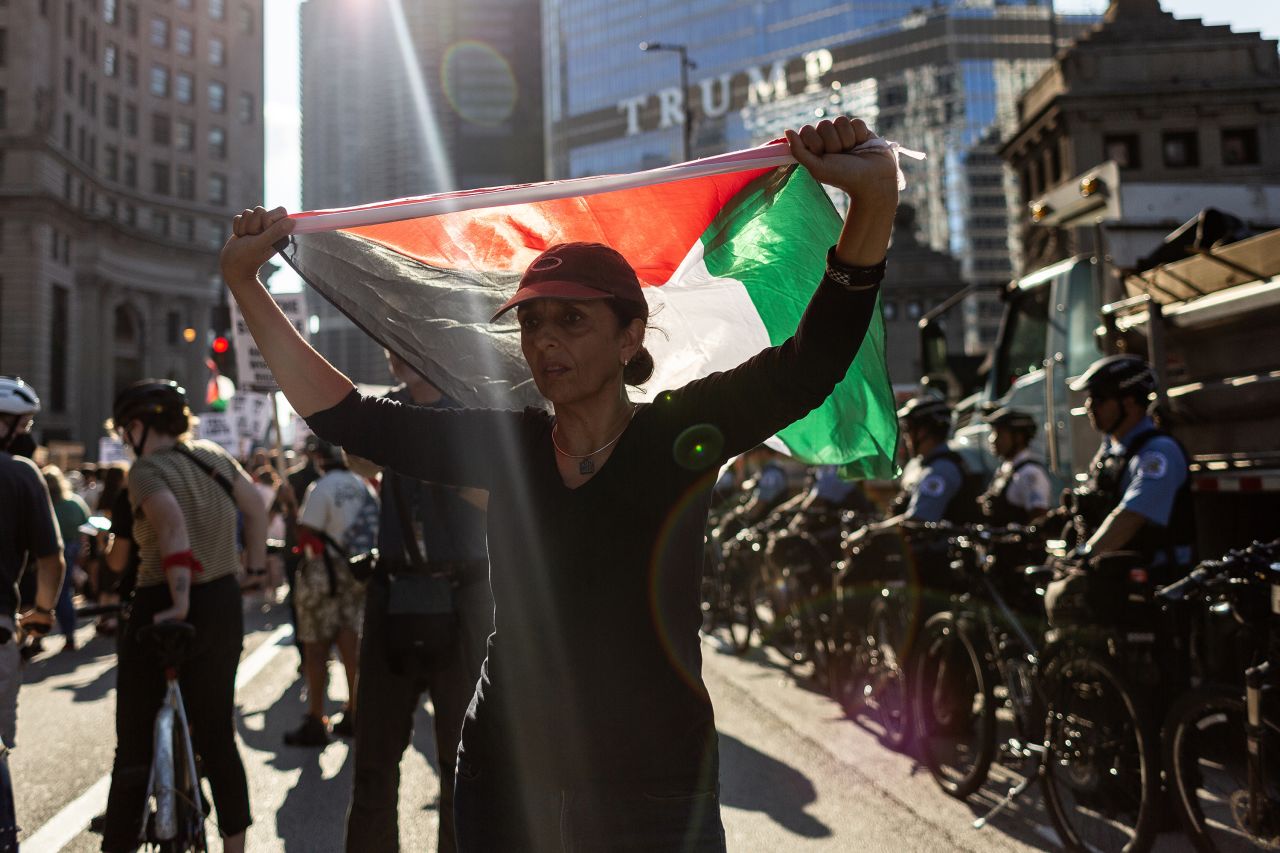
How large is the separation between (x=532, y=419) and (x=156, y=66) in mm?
80468

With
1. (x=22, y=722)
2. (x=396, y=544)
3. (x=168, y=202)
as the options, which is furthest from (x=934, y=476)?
(x=168, y=202)

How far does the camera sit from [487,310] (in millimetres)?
3016

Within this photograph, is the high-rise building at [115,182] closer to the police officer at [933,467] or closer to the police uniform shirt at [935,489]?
the police officer at [933,467]

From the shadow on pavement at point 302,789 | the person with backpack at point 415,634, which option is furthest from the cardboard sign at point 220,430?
the person with backpack at point 415,634

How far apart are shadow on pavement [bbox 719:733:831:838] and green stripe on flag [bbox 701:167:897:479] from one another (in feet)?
9.28

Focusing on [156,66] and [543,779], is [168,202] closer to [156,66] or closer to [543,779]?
[156,66]

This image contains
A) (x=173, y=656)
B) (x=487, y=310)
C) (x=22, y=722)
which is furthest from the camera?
(x=22, y=722)

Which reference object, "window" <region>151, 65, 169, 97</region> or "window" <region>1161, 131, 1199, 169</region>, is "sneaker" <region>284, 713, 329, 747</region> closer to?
"window" <region>1161, 131, 1199, 169</region>

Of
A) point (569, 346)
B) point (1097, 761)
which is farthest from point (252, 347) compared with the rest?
point (569, 346)

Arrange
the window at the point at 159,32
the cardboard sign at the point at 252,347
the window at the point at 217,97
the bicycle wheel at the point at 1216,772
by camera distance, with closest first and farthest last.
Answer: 1. the bicycle wheel at the point at 1216,772
2. the cardboard sign at the point at 252,347
3. the window at the point at 159,32
4. the window at the point at 217,97

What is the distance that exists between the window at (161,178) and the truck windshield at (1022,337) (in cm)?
7266

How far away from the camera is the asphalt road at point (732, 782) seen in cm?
526

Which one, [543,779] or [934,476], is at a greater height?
[934,476]

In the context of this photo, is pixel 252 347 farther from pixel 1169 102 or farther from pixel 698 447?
pixel 1169 102
